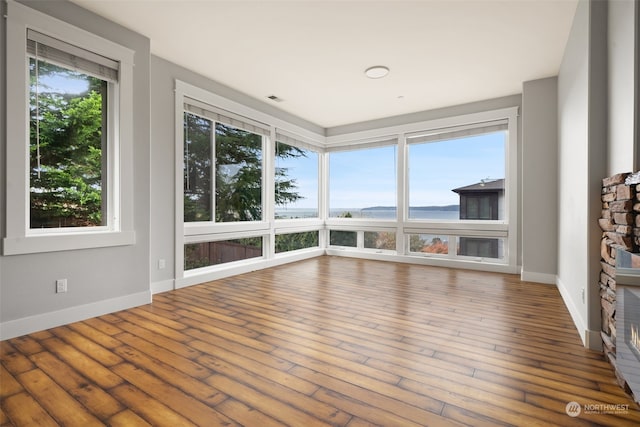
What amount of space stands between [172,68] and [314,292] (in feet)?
10.6

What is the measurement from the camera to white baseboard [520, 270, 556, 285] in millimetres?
4230

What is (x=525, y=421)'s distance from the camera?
1.48 m

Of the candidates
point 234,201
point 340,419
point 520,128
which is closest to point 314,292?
point 234,201

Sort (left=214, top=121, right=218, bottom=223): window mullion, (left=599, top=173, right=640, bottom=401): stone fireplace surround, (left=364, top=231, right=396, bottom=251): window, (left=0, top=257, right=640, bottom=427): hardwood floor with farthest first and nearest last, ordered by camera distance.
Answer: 1. (left=364, top=231, right=396, bottom=251): window
2. (left=214, top=121, right=218, bottom=223): window mullion
3. (left=599, top=173, right=640, bottom=401): stone fireplace surround
4. (left=0, top=257, right=640, bottom=427): hardwood floor

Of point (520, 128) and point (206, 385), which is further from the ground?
point (520, 128)

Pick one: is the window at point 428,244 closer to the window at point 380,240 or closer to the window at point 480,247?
the window at point 480,247

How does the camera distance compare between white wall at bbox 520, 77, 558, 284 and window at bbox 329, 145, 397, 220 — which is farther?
window at bbox 329, 145, 397, 220

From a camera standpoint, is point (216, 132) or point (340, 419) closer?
point (340, 419)

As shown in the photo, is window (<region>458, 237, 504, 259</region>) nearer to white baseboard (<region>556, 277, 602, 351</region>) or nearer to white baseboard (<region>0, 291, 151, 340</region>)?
white baseboard (<region>556, 277, 602, 351</region>)

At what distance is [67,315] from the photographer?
2736mm

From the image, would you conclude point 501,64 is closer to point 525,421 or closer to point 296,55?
point 296,55

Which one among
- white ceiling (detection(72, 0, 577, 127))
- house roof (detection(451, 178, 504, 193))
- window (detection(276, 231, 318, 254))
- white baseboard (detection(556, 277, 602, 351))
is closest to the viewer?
white baseboard (detection(556, 277, 602, 351))

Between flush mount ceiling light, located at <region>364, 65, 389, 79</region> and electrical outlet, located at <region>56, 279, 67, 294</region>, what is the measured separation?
12.8ft

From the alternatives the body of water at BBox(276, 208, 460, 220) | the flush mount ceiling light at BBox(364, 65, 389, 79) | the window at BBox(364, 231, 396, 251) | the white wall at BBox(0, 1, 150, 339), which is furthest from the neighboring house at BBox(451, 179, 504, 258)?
the white wall at BBox(0, 1, 150, 339)
